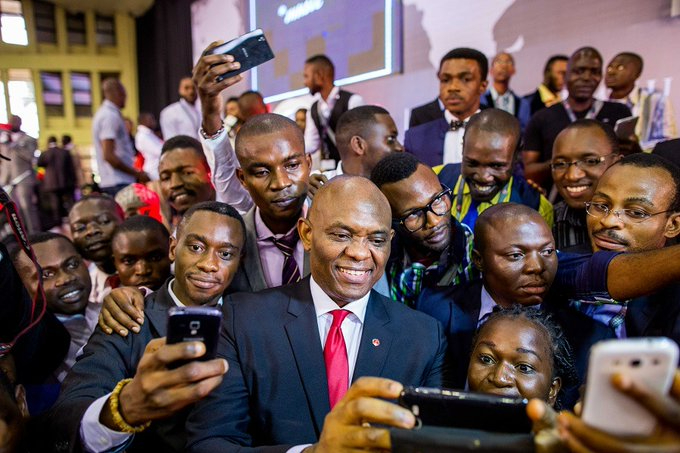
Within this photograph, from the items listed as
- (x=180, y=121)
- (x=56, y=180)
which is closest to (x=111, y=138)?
(x=180, y=121)

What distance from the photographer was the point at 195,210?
2303mm

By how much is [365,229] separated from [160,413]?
0.84 m

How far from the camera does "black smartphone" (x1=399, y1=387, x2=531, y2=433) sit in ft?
3.70

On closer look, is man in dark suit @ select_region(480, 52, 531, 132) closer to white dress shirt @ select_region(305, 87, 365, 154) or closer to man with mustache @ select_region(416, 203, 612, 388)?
white dress shirt @ select_region(305, 87, 365, 154)

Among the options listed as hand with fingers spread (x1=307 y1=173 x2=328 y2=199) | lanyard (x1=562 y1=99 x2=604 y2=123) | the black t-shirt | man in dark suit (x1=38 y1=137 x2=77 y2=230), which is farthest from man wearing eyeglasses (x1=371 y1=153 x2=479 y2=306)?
man in dark suit (x1=38 y1=137 x2=77 y2=230)

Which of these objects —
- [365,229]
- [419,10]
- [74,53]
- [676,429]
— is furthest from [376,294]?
[74,53]

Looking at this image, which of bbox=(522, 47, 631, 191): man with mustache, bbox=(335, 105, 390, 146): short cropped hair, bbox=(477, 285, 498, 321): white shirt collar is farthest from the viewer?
bbox=(522, 47, 631, 191): man with mustache

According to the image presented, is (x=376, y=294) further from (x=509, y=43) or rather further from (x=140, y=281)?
(x=509, y=43)

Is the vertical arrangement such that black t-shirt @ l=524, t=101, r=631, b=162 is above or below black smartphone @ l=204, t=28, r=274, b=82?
below

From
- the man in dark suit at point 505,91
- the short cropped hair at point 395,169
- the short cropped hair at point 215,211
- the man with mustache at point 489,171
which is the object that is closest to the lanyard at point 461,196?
the man with mustache at point 489,171

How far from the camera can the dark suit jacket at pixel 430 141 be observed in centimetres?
368

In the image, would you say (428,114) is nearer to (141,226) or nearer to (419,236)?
(419,236)

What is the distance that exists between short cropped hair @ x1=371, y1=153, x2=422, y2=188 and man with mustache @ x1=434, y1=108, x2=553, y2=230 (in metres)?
0.43

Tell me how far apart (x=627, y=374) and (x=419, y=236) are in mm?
1527
